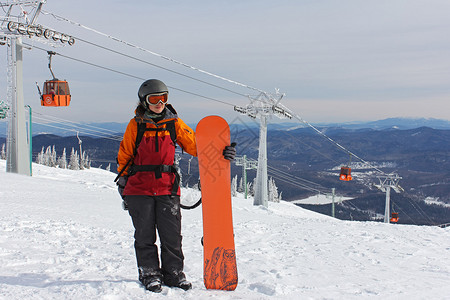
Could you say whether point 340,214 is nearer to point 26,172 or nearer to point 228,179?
point 26,172

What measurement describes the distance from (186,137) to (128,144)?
0.57m

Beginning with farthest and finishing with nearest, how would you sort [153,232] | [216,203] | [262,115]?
[262,115]
[216,203]
[153,232]

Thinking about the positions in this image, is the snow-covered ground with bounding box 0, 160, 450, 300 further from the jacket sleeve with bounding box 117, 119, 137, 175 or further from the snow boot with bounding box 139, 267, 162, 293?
Result: the jacket sleeve with bounding box 117, 119, 137, 175

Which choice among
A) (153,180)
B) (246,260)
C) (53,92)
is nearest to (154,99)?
(153,180)

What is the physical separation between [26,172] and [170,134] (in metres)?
17.3

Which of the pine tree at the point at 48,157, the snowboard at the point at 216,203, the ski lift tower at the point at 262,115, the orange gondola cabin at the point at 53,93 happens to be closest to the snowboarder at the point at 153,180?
the snowboard at the point at 216,203

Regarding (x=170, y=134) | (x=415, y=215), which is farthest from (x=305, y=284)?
(x=415, y=215)

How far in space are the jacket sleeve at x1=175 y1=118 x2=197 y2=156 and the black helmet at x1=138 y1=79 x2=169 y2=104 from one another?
357 millimetres

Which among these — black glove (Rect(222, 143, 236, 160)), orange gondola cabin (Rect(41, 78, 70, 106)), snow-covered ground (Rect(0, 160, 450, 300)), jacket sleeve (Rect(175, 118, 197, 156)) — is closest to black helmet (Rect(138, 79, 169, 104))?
jacket sleeve (Rect(175, 118, 197, 156))

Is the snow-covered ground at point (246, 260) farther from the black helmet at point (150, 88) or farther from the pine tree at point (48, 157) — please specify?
the pine tree at point (48, 157)

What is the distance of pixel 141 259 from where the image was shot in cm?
386

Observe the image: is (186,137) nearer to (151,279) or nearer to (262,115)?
(151,279)

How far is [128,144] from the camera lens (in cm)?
381

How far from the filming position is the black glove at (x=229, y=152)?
3.90 metres
